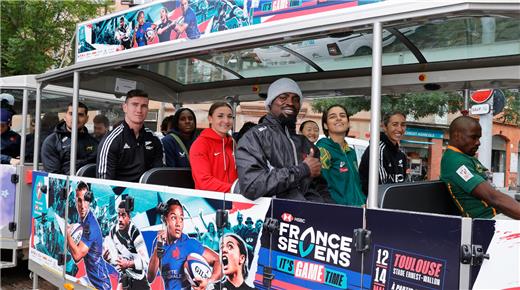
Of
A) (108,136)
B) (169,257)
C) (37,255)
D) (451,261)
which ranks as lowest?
(37,255)

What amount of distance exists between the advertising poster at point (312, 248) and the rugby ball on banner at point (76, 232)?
2.28 meters

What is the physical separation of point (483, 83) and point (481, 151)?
15.3 feet

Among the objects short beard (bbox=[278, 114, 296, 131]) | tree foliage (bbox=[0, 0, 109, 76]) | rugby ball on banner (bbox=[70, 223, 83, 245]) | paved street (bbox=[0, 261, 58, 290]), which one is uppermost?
tree foliage (bbox=[0, 0, 109, 76])

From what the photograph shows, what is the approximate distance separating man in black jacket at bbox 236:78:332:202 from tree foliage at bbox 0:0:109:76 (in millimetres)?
9570

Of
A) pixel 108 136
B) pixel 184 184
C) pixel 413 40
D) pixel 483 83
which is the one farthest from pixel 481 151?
pixel 108 136

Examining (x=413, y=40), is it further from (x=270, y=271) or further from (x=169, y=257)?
(x=169, y=257)

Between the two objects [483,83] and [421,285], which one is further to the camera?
[483,83]

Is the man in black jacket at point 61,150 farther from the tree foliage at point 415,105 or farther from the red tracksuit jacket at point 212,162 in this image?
the tree foliage at point 415,105

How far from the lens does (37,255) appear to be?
17.4 ft

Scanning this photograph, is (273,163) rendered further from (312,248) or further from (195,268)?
(195,268)

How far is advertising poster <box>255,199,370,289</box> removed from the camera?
2.51 meters

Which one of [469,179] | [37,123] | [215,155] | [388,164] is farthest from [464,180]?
[37,123]

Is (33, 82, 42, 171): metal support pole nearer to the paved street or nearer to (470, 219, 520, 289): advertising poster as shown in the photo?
the paved street

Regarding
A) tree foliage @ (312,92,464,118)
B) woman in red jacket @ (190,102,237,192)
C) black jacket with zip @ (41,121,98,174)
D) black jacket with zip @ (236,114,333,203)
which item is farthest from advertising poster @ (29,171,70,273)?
tree foliage @ (312,92,464,118)
